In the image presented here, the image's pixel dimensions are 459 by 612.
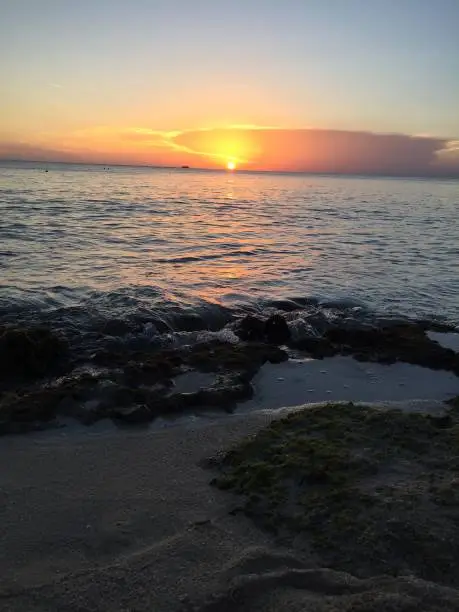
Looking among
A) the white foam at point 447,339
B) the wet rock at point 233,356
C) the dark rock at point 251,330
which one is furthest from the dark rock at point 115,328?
the white foam at point 447,339

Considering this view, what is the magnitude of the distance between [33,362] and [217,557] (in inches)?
160

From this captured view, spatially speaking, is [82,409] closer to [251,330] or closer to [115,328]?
[115,328]

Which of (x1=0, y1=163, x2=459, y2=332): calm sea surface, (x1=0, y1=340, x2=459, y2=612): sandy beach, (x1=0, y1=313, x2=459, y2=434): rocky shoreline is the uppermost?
(x1=0, y1=163, x2=459, y2=332): calm sea surface

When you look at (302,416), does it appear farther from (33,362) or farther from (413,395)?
(33,362)

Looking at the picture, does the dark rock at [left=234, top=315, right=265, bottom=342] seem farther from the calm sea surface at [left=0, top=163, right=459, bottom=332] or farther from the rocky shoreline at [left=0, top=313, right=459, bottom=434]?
the calm sea surface at [left=0, top=163, right=459, bottom=332]

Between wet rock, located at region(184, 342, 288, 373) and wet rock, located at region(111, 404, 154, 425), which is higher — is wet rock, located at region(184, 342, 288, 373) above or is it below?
above

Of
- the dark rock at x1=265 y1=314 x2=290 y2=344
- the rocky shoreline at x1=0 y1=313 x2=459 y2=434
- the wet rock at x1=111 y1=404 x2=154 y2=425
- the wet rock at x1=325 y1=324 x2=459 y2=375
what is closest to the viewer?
the wet rock at x1=111 y1=404 x2=154 y2=425

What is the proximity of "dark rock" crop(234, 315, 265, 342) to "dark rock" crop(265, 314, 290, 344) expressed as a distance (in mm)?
99

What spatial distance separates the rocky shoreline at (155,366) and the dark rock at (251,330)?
0.02 meters

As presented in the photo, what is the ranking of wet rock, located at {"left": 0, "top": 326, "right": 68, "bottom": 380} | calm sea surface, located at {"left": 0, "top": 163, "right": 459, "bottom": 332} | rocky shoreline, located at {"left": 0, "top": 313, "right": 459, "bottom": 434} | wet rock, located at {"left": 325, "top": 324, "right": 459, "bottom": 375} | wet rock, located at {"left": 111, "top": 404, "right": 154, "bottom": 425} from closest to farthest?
wet rock, located at {"left": 111, "top": 404, "right": 154, "bottom": 425}
rocky shoreline, located at {"left": 0, "top": 313, "right": 459, "bottom": 434}
wet rock, located at {"left": 0, "top": 326, "right": 68, "bottom": 380}
wet rock, located at {"left": 325, "top": 324, "right": 459, "bottom": 375}
calm sea surface, located at {"left": 0, "top": 163, "right": 459, "bottom": 332}

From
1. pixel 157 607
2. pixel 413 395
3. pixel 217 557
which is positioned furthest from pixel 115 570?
pixel 413 395

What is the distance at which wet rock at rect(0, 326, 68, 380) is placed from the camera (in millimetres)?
6520

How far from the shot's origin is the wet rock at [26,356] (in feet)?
21.4

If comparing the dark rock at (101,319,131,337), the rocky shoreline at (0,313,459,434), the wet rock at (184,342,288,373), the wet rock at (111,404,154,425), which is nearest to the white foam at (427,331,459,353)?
the rocky shoreline at (0,313,459,434)
